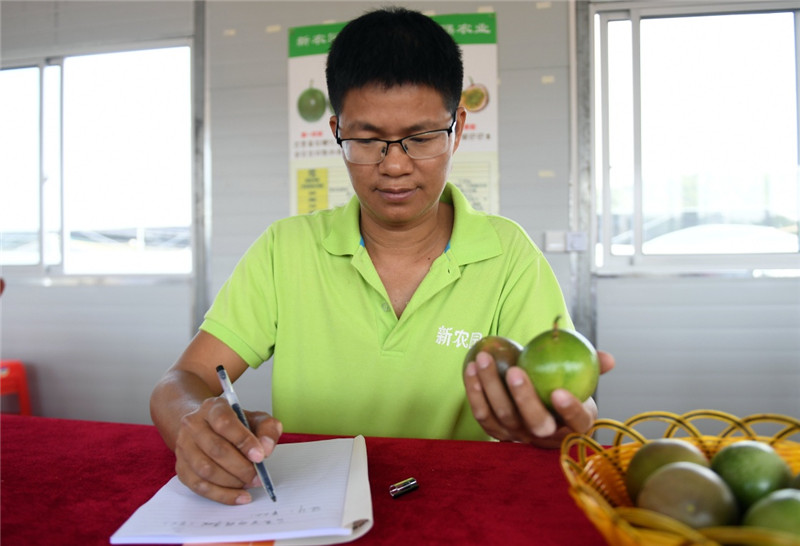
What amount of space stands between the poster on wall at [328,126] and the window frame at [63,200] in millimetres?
664

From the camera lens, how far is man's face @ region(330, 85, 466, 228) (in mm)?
1164

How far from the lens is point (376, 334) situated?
1341 mm

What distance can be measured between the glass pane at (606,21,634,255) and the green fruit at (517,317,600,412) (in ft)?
8.15

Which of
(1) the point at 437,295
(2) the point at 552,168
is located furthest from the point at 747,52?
(1) the point at 437,295

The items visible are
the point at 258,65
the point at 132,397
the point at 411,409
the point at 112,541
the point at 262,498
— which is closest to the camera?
the point at 112,541

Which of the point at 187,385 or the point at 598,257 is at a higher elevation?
the point at 598,257

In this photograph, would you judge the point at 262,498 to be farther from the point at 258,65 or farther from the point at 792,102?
the point at 792,102

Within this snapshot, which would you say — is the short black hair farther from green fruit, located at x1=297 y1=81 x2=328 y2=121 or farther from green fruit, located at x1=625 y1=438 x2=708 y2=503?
A: green fruit, located at x1=297 y1=81 x2=328 y2=121

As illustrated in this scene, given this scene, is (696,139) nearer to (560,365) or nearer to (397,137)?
(397,137)

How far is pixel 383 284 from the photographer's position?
1400mm

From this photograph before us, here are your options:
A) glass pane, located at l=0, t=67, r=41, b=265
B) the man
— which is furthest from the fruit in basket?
glass pane, located at l=0, t=67, r=41, b=265

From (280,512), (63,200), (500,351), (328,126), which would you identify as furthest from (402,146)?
(63,200)

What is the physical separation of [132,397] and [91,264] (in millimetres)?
966

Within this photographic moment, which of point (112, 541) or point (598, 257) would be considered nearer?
point (112, 541)
